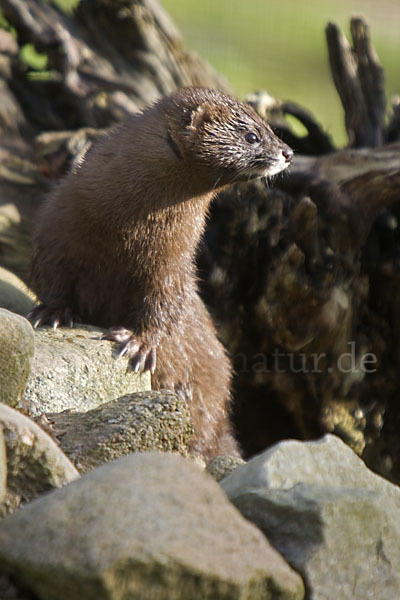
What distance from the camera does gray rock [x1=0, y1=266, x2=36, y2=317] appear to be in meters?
4.06

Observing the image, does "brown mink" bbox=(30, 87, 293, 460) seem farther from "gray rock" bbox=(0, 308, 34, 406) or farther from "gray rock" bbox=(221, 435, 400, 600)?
"gray rock" bbox=(221, 435, 400, 600)

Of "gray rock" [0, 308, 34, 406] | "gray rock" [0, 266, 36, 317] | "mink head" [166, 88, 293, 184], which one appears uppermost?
"mink head" [166, 88, 293, 184]

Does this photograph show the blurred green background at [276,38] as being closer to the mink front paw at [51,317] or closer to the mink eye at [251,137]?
the mink eye at [251,137]

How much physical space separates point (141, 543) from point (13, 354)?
103 centimetres

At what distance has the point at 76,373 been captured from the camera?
127 inches

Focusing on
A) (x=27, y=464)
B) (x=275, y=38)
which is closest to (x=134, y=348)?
(x=27, y=464)

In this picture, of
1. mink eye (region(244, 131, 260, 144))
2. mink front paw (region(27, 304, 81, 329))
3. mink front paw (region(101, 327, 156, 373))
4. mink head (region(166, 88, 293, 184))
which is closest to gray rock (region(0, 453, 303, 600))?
mink front paw (region(101, 327, 156, 373))

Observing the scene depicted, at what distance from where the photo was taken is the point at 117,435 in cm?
263

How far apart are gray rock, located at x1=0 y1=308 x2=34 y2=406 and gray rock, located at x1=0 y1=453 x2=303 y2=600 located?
2.33 ft

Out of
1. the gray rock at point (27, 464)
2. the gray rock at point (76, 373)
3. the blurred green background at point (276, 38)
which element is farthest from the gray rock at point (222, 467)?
the blurred green background at point (276, 38)

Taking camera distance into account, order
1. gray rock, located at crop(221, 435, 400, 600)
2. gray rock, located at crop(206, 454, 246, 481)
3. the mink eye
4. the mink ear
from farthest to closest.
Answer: the mink eye < the mink ear < gray rock, located at crop(206, 454, 246, 481) < gray rock, located at crop(221, 435, 400, 600)

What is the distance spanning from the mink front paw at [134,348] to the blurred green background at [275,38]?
220 inches

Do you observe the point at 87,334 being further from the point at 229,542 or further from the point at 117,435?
the point at 229,542

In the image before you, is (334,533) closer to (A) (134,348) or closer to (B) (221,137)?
(A) (134,348)
